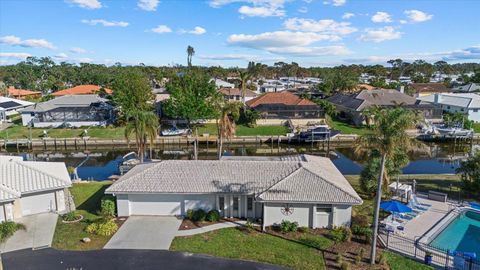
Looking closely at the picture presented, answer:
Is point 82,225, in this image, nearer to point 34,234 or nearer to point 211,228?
point 34,234

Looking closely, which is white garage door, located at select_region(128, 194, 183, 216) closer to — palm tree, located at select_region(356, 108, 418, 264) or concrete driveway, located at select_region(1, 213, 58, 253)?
concrete driveway, located at select_region(1, 213, 58, 253)

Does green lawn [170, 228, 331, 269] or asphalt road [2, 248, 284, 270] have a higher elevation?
green lawn [170, 228, 331, 269]

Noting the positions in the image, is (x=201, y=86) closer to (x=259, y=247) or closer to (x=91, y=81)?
(x=259, y=247)

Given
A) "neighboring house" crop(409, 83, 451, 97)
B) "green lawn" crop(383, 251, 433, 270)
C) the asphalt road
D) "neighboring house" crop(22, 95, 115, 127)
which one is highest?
Answer: "neighboring house" crop(409, 83, 451, 97)

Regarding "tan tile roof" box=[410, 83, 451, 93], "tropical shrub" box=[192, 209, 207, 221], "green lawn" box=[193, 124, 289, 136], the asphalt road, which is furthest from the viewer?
"tan tile roof" box=[410, 83, 451, 93]

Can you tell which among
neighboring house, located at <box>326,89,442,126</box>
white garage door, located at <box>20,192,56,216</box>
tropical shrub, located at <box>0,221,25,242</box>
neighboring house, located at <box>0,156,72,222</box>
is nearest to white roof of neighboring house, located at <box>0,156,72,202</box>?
neighboring house, located at <box>0,156,72,222</box>

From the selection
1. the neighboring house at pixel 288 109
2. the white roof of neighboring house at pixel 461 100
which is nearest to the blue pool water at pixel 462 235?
the neighboring house at pixel 288 109

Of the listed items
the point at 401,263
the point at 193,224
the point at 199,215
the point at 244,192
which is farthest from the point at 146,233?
the point at 401,263
